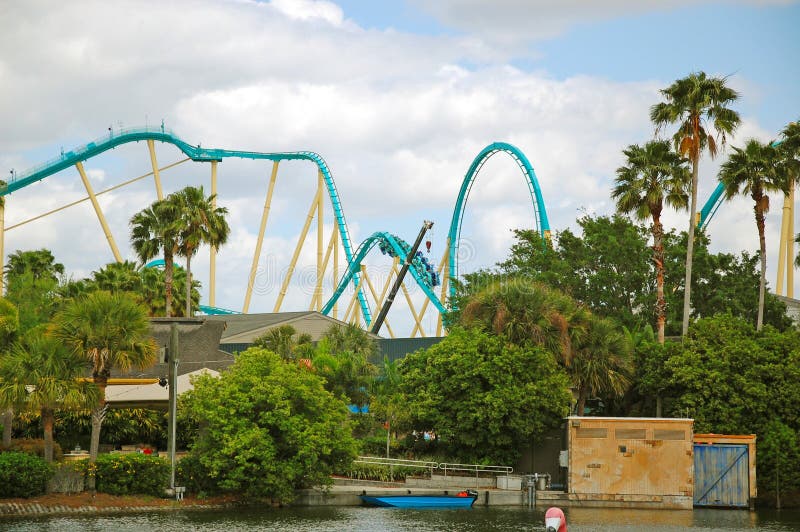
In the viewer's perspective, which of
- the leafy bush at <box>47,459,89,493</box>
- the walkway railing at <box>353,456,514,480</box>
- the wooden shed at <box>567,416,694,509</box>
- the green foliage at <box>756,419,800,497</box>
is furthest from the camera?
the walkway railing at <box>353,456,514,480</box>

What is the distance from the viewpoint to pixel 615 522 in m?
27.9

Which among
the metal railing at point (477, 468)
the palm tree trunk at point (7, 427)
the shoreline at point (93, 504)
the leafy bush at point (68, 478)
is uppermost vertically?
the palm tree trunk at point (7, 427)

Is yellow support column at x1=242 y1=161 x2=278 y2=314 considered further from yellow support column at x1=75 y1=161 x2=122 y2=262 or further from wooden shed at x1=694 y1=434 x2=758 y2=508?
wooden shed at x1=694 y1=434 x2=758 y2=508

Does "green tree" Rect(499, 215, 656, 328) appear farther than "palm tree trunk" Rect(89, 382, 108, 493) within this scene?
Yes

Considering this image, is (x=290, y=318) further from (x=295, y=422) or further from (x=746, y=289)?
(x=295, y=422)

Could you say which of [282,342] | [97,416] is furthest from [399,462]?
[282,342]

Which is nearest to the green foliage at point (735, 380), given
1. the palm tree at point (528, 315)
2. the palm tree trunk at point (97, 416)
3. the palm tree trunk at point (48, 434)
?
the palm tree at point (528, 315)

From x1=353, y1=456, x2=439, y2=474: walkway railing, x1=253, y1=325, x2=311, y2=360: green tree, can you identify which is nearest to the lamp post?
x1=353, y1=456, x2=439, y2=474: walkway railing

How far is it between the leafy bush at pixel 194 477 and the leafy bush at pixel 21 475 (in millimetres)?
3682

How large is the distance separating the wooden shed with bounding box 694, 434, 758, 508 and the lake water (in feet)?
3.65

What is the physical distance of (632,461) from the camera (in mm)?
32406

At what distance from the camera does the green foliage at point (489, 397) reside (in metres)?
34.4

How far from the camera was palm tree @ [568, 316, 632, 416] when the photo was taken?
122 ft

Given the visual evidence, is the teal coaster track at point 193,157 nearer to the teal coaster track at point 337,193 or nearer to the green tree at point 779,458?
the teal coaster track at point 337,193
